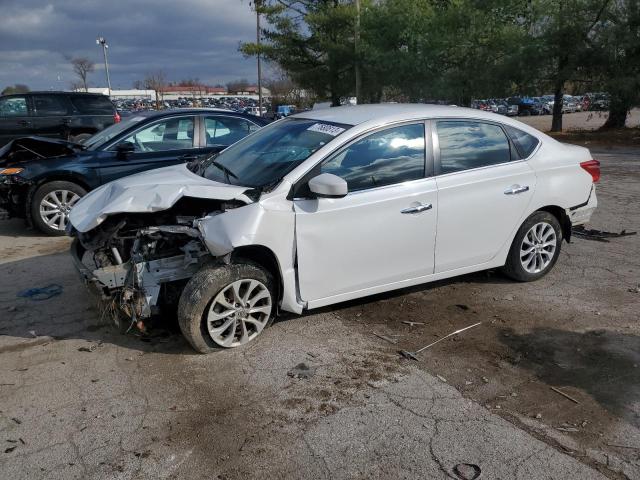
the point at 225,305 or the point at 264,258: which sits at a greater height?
the point at 264,258

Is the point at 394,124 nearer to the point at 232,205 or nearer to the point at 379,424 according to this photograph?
the point at 232,205

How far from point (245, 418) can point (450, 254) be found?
2299mm

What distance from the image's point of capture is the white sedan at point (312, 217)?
156 inches

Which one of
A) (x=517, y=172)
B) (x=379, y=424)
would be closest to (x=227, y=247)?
(x=379, y=424)

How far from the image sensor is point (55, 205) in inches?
295

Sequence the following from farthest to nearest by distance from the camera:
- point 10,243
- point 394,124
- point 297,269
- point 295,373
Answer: point 10,243 → point 394,124 → point 297,269 → point 295,373

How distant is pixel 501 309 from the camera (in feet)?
15.8

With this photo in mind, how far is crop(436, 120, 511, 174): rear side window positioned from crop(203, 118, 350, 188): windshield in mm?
884

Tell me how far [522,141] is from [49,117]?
1185 centimetres

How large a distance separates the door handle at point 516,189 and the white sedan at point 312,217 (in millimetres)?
14

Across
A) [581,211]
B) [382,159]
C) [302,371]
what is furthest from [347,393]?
[581,211]

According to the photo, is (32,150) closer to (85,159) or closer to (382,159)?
(85,159)

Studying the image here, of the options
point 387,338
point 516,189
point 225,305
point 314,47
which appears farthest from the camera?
point 314,47

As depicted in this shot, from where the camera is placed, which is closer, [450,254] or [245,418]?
[245,418]
